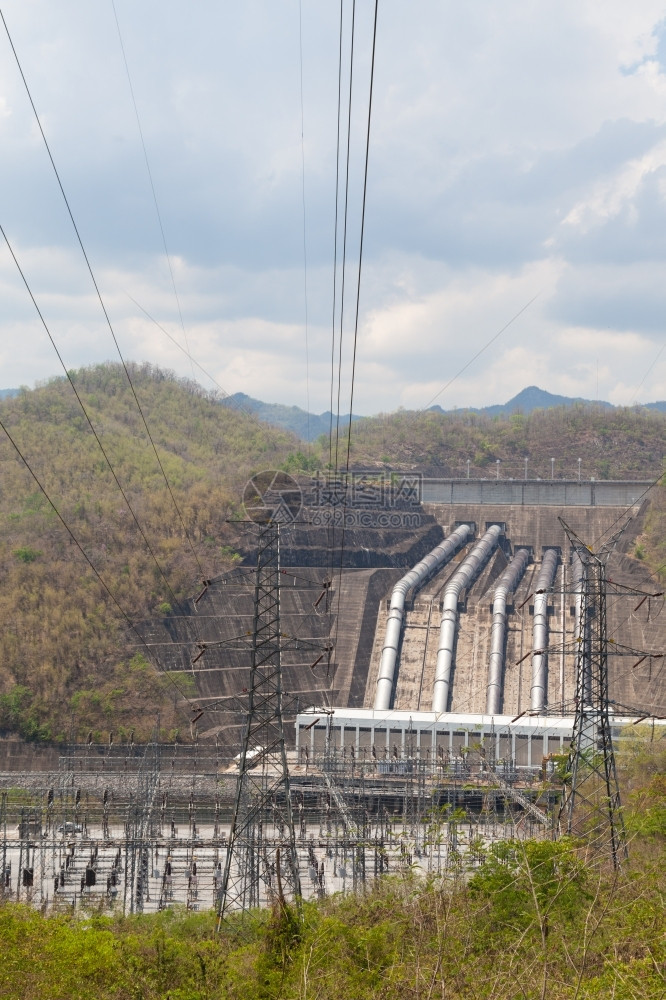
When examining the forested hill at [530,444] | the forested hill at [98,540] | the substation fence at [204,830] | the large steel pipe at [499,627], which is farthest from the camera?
the forested hill at [530,444]

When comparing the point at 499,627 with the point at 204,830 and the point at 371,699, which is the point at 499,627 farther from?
the point at 204,830

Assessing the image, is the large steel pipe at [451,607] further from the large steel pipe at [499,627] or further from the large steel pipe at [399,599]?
the large steel pipe at [499,627]

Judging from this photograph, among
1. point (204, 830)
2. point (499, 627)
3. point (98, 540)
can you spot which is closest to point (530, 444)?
point (499, 627)

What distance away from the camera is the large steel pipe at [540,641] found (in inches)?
1891

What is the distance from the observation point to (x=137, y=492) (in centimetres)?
6512

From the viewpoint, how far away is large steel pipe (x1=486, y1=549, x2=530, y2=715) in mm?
48344

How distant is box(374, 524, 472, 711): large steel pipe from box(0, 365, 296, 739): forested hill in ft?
32.5

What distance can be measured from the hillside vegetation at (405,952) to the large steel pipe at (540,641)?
3148 cm

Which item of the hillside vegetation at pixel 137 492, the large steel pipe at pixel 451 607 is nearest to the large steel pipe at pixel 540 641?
the large steel pipe at pixel 451 607

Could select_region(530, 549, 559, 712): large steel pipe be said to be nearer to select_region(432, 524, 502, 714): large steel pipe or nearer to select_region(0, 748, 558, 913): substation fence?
select_region(432, 524, 502, 714): large steel pipe

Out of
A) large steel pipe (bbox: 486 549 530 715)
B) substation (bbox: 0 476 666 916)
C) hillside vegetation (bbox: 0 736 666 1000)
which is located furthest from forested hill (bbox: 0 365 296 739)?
hillside vegetation (bbox: 0 736 666 1000)

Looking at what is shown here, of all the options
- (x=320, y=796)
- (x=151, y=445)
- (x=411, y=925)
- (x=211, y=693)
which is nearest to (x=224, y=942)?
(x=411, y=925)

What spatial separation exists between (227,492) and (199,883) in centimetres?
3623

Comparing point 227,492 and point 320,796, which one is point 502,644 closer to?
point 320,796
